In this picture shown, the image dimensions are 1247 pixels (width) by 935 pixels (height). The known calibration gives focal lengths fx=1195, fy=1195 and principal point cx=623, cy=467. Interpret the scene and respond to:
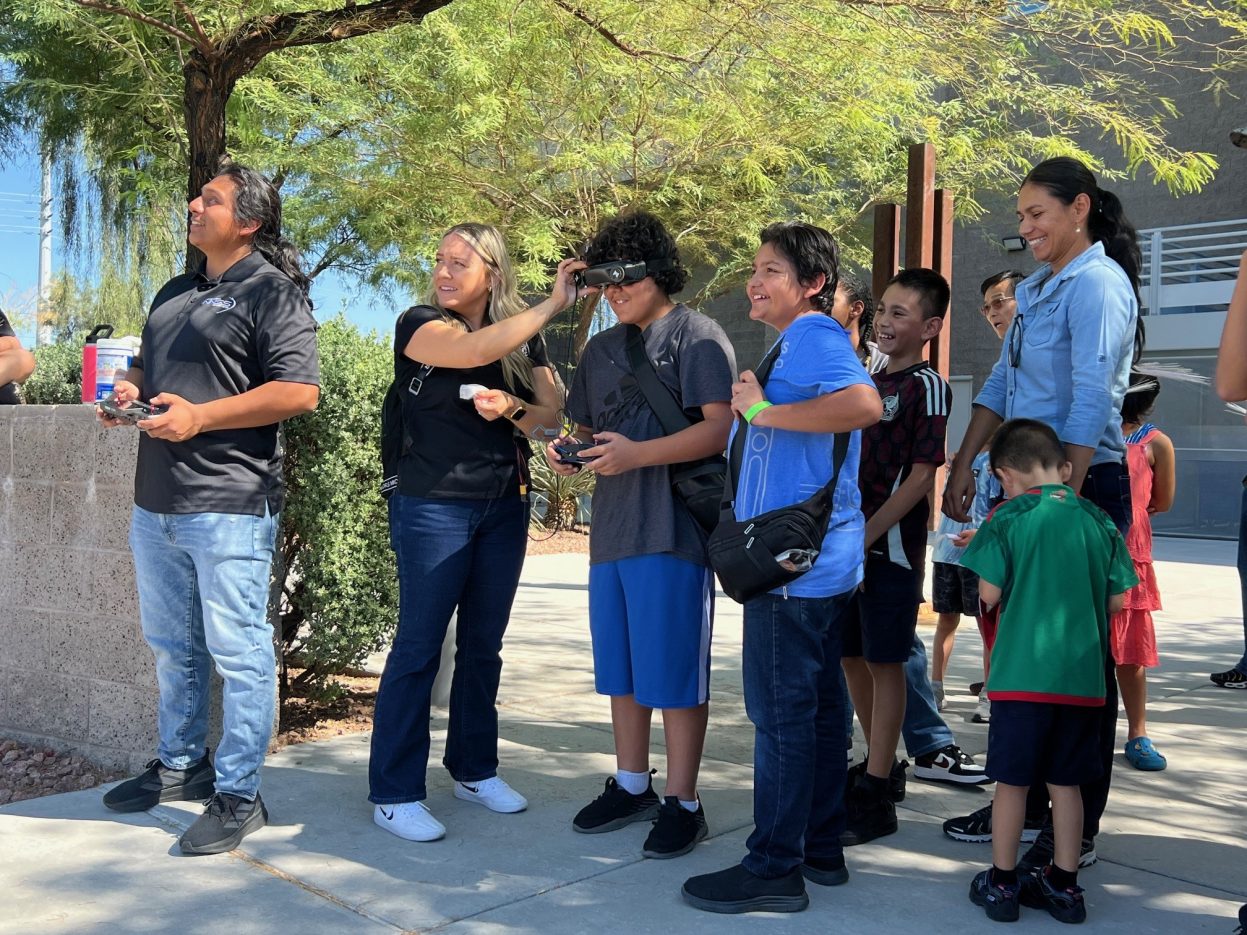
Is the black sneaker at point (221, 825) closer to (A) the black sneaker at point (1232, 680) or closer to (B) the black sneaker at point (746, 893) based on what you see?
(B) the black sneaker at point (746, 893)

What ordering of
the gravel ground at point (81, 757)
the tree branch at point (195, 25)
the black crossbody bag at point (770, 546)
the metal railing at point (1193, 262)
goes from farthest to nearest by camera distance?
the metal railing at point (1193, 262)
the tree branch at point (195, 25)
the gravel ground at point (81, 757)
the black crossbody bag at point (770, 546)

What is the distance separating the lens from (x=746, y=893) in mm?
3336

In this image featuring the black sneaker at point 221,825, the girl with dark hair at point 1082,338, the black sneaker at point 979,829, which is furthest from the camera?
the black sneaker at point 979,829

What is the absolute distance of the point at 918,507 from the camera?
171 inches

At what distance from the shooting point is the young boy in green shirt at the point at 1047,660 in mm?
3350

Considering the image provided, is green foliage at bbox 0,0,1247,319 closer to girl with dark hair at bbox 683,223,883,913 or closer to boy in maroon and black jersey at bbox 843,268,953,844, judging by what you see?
boy in maroon and black jersey at bbox 843,268,953,844

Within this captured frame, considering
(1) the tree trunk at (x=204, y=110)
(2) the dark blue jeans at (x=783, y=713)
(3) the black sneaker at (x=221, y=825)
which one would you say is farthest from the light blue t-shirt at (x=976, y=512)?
(1) the tree trunk at (x=204, y=110)

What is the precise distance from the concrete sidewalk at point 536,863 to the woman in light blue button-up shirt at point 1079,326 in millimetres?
1145

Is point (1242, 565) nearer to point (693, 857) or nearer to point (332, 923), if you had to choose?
point (693, 857)

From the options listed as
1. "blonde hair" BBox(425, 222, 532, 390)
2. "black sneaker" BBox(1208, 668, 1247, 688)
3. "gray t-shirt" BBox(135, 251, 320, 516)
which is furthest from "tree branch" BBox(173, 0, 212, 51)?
"black sneaker" BBox(1208, 668, 1247, 688)

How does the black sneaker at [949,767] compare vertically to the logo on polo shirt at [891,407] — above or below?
below

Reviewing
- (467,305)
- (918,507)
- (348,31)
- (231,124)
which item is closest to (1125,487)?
(918,507)

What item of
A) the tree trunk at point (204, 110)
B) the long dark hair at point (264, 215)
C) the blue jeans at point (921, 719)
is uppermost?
the tree trunk at point (204, 110)

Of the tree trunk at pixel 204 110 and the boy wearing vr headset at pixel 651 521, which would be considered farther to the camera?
the tree trunk at pixel 204 110
